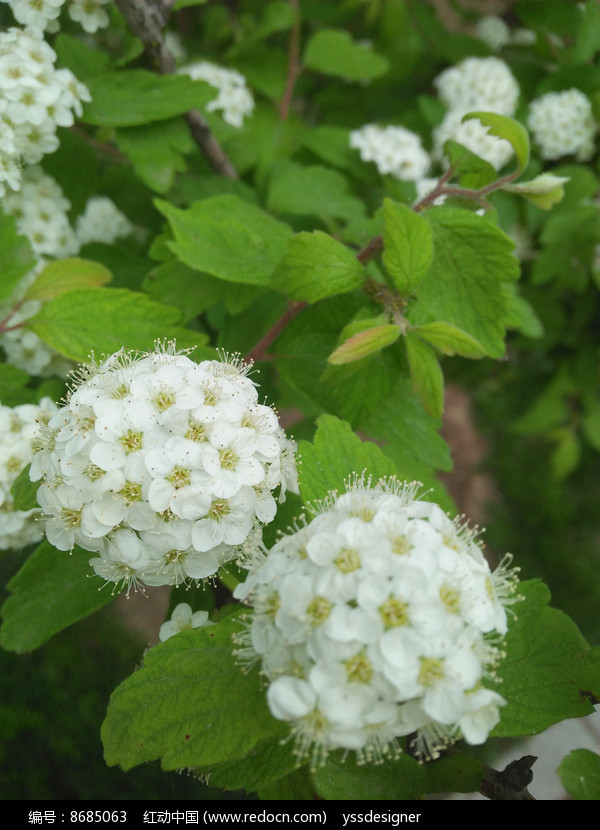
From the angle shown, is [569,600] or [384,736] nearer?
[384,736]

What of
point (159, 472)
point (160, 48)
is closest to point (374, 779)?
point (159, 472)

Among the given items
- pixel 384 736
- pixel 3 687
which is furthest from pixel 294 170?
pixel 3 687

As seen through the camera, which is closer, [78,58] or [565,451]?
[78,58]

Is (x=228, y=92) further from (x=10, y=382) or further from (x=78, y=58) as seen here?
(x=10, y=382)

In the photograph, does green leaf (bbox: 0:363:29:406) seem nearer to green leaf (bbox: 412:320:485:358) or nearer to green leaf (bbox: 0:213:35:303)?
green leaf (bbox: 0:213:35:303)

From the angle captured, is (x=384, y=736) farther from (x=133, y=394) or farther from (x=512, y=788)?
(x=133, y=394)

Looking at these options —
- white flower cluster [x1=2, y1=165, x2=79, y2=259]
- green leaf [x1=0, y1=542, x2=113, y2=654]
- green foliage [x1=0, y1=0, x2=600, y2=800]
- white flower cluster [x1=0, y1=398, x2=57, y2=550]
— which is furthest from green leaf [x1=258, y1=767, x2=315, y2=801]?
white flower cluster [x1=2, y1=165, x2=79, y2=259]

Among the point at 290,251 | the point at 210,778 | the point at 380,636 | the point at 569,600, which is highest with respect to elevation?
the point at 290,251
